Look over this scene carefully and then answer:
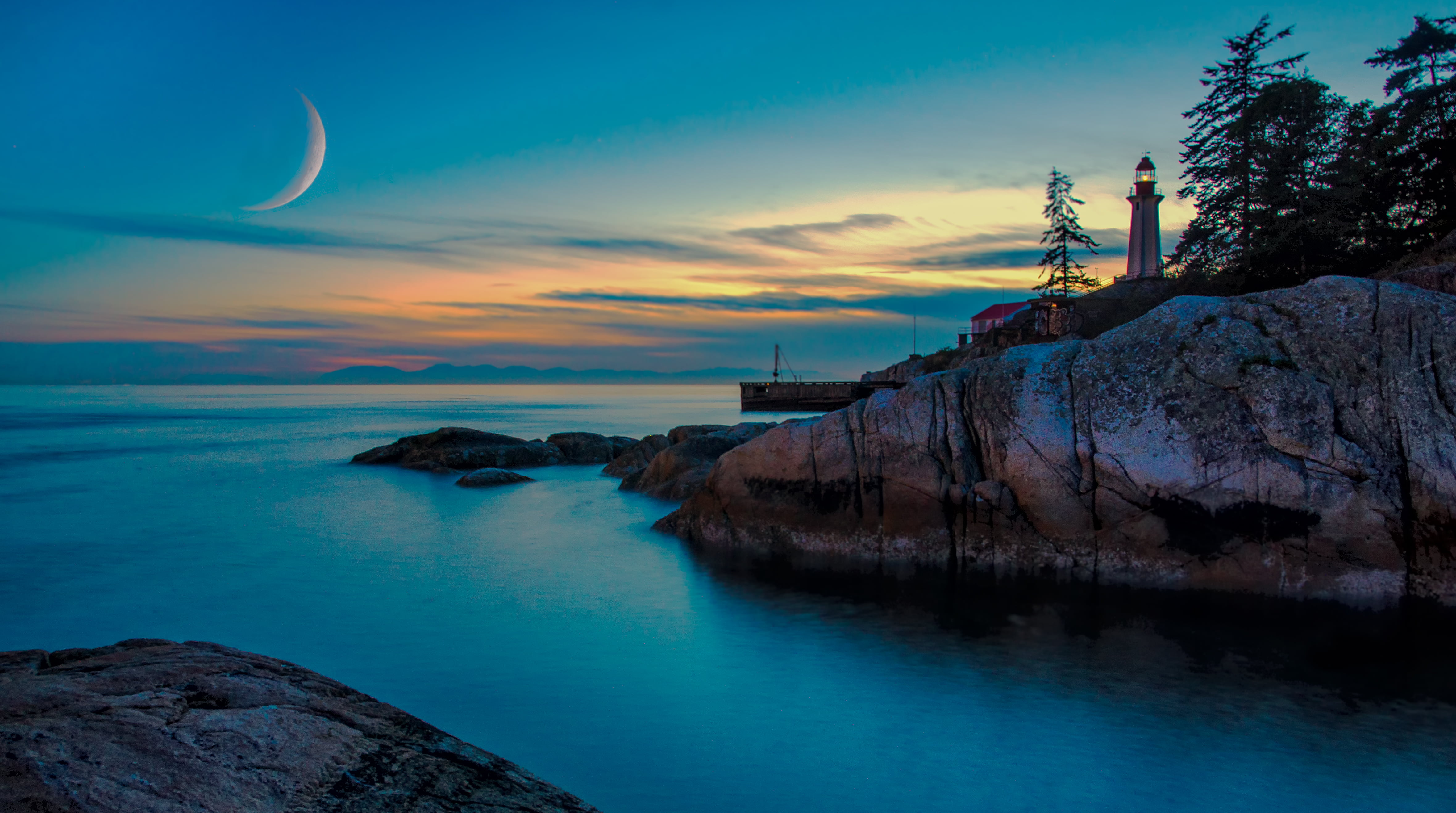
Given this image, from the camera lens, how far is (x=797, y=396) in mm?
65625

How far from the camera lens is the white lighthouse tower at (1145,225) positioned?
53.3 metres

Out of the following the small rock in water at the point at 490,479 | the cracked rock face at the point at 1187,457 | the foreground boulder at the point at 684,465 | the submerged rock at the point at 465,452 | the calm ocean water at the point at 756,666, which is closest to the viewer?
the calm ocean water at the point at 756,666

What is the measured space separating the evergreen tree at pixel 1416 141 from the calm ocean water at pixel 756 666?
892 inches

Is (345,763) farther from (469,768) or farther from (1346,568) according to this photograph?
(1346,568)

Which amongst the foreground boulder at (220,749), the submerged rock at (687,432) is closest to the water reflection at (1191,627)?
the foreground boulder at (220,749)

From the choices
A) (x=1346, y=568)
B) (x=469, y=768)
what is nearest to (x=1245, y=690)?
(x=1346, y=568)

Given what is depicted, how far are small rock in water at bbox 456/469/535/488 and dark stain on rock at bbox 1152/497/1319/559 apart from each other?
57.9 ft

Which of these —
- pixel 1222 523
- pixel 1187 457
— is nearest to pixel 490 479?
pixel 1187 457

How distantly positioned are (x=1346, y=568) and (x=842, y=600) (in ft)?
19.8

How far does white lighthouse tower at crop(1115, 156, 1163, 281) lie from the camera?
53.3 metres

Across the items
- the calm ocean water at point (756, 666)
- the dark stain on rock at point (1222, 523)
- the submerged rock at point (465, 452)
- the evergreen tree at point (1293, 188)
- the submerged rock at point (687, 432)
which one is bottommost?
the calm ocean water at point (756, 666)

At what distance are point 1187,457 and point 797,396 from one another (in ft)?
181

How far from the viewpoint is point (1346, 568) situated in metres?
9.91

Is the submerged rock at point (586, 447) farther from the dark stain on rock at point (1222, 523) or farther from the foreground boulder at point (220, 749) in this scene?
the foreground boulder at point (220, 749)
